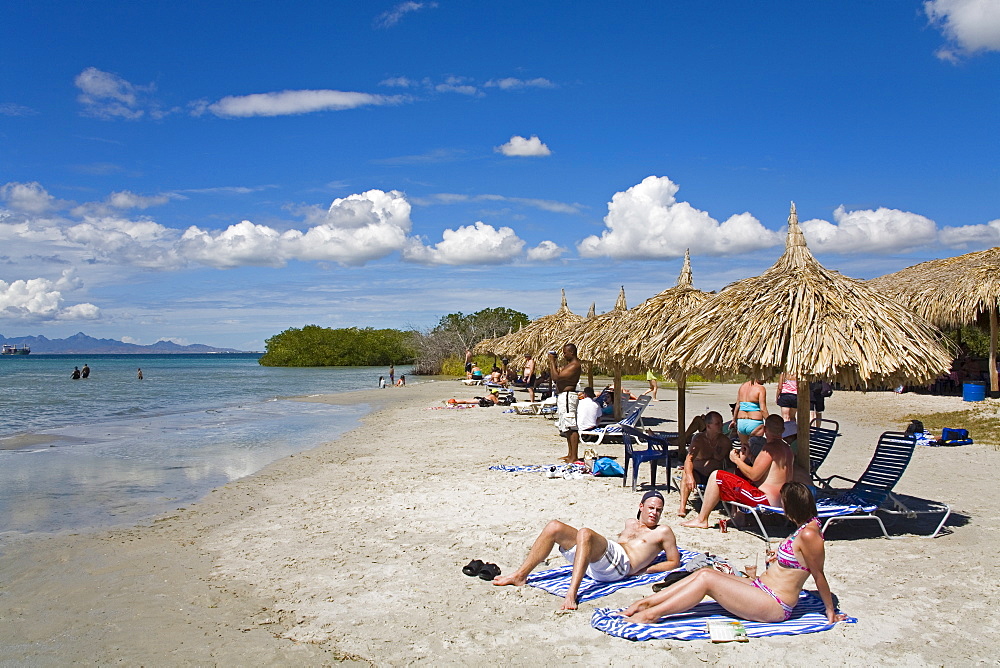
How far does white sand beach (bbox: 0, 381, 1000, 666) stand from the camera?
4.02 metres

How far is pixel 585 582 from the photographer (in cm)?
487

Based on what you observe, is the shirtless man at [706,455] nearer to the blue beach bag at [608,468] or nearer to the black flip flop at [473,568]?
the blue beach bag at [608,468]

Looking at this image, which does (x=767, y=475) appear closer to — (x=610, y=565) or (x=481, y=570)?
(x=610, y=565)

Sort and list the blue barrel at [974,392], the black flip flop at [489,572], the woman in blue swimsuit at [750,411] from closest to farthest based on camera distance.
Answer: the black flip flop at [489,572] → the woman in blue swimsuit at [750,411] → the blue barrel at [974,392]

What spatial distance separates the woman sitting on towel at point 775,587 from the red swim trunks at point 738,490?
1624mm

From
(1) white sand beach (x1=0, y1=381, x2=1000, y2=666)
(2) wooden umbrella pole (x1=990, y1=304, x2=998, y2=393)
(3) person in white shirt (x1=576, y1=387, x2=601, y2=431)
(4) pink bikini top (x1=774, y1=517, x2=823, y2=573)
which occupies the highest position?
(2) wooden umbrella pole (x1=990, y1=304, x2=998, y2=393)

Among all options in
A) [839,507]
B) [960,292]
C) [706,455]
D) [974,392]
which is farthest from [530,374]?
[839,507]

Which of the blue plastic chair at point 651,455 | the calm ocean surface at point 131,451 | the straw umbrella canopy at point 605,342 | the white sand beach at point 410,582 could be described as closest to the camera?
the white sand beach at point 410,582

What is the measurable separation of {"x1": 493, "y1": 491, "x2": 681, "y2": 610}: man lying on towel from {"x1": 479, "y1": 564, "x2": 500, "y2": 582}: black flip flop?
0.32 ft

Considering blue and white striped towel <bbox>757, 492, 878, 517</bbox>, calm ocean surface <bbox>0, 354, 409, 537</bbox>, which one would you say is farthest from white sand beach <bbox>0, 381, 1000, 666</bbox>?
calm ocean surface <bbox>0, 354, 409, 537</bbox>

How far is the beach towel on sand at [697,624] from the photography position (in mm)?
4051

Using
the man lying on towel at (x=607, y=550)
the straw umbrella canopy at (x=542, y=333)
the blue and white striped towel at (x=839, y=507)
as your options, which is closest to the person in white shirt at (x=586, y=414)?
→ the blue and white striped towel at (x=839, y=507)

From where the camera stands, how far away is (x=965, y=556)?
5.46m

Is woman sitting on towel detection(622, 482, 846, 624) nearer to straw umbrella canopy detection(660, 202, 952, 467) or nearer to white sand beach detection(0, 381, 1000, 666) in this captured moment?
white sand beach detection(0, 381, 1000, 666)
